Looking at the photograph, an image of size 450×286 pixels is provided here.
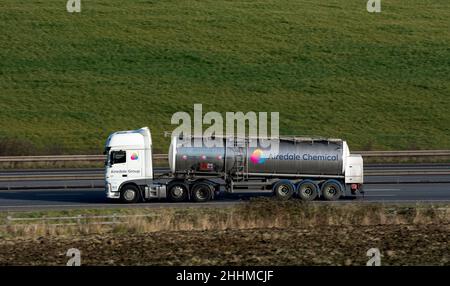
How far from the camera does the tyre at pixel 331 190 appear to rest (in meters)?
31.5

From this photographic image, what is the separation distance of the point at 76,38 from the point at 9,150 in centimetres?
2096

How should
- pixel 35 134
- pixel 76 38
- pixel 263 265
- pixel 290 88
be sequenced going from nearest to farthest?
pixel 263 265
pixel 35 134
pixel 290 88
pixel 76 38

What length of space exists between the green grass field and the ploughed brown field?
25638 mm

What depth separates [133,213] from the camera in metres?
27.8

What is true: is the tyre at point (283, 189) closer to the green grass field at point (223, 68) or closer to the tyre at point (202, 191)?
the tyre at point (202, 191)

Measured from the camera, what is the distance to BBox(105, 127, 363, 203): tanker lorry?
31.6 metres

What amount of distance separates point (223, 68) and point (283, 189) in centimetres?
3220

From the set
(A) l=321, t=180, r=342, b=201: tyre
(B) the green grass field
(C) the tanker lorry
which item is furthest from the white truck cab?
(B) the green grass field

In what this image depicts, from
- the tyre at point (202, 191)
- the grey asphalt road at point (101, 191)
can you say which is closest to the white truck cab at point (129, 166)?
the grey asphalt road at point (101, 191)

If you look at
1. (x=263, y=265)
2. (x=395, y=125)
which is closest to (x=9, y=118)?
(x=395, y=125)

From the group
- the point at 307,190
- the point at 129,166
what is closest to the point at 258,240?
the point at 307,190

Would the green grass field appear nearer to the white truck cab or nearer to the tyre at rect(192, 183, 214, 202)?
the white truck cab

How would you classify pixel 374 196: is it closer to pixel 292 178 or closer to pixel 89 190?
pixel 292 178
